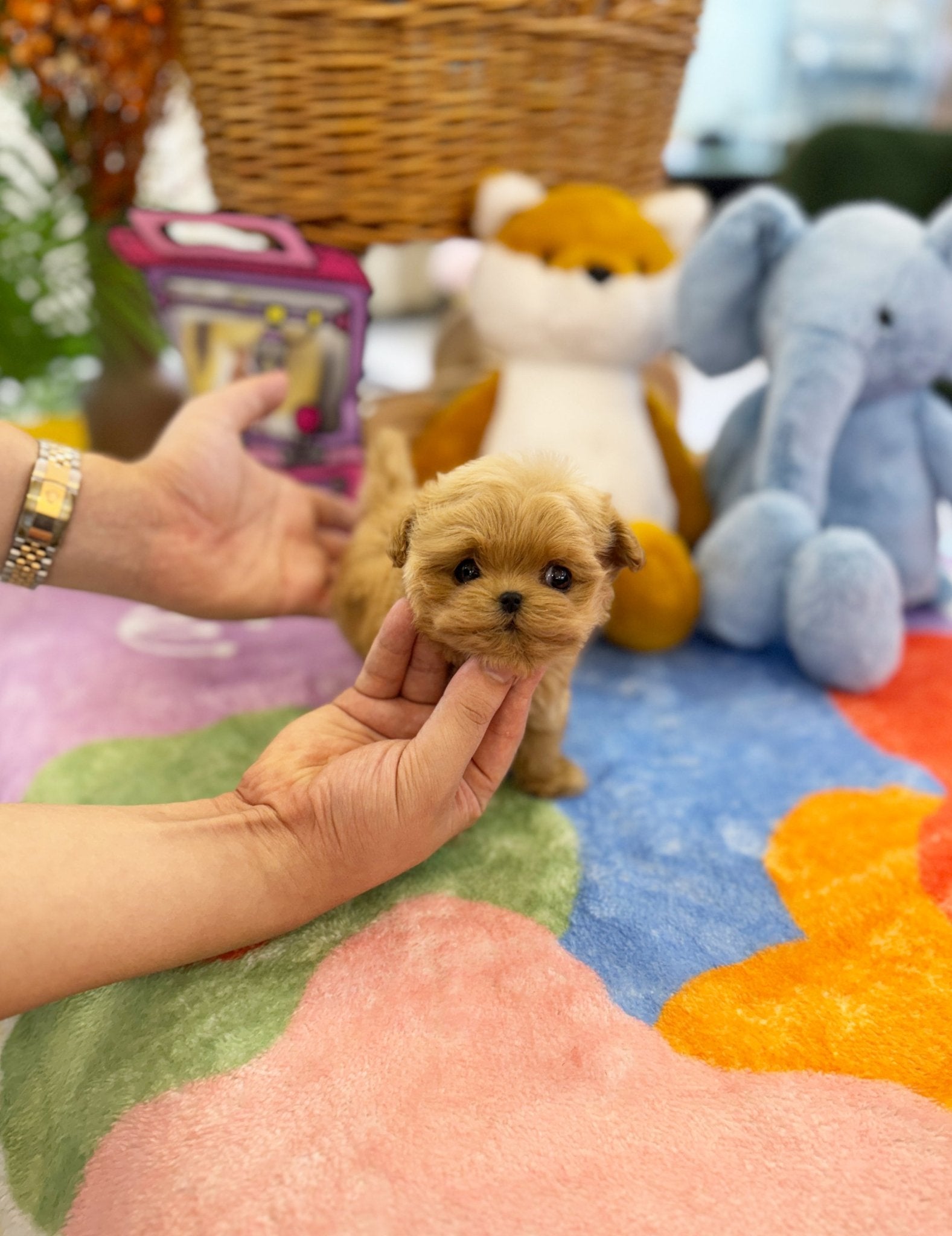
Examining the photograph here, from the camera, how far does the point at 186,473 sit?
3.27 feet

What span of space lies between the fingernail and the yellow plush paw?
1.42 feet

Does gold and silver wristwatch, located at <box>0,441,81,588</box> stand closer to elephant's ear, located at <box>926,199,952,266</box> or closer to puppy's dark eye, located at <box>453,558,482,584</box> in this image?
puppy's dark eye, located at <box>453,558,482,584</box>

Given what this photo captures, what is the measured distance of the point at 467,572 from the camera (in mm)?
664

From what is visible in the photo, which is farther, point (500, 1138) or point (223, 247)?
point (223, 247)

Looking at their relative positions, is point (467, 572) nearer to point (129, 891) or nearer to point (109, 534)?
point (129, 891)

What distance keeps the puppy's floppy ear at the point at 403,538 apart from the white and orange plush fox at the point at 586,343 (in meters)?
0.48

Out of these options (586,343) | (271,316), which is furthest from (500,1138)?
(271,316)

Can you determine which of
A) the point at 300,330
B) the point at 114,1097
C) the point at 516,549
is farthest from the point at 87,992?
the point at 300,330

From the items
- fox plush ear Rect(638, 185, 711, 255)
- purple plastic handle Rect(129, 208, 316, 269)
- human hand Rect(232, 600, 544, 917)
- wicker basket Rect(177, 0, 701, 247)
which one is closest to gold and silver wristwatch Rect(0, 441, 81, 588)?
human hand Rect(232, 600, 544, 917)

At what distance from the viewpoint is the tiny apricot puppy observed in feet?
2.09

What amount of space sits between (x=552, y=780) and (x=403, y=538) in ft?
1.02

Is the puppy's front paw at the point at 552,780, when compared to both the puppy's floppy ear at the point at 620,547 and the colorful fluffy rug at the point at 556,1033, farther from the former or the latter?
the puppy's floppy ear at the point at 620,547

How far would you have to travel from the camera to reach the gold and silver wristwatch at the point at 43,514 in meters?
0.88

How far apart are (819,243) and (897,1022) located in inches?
36.1
